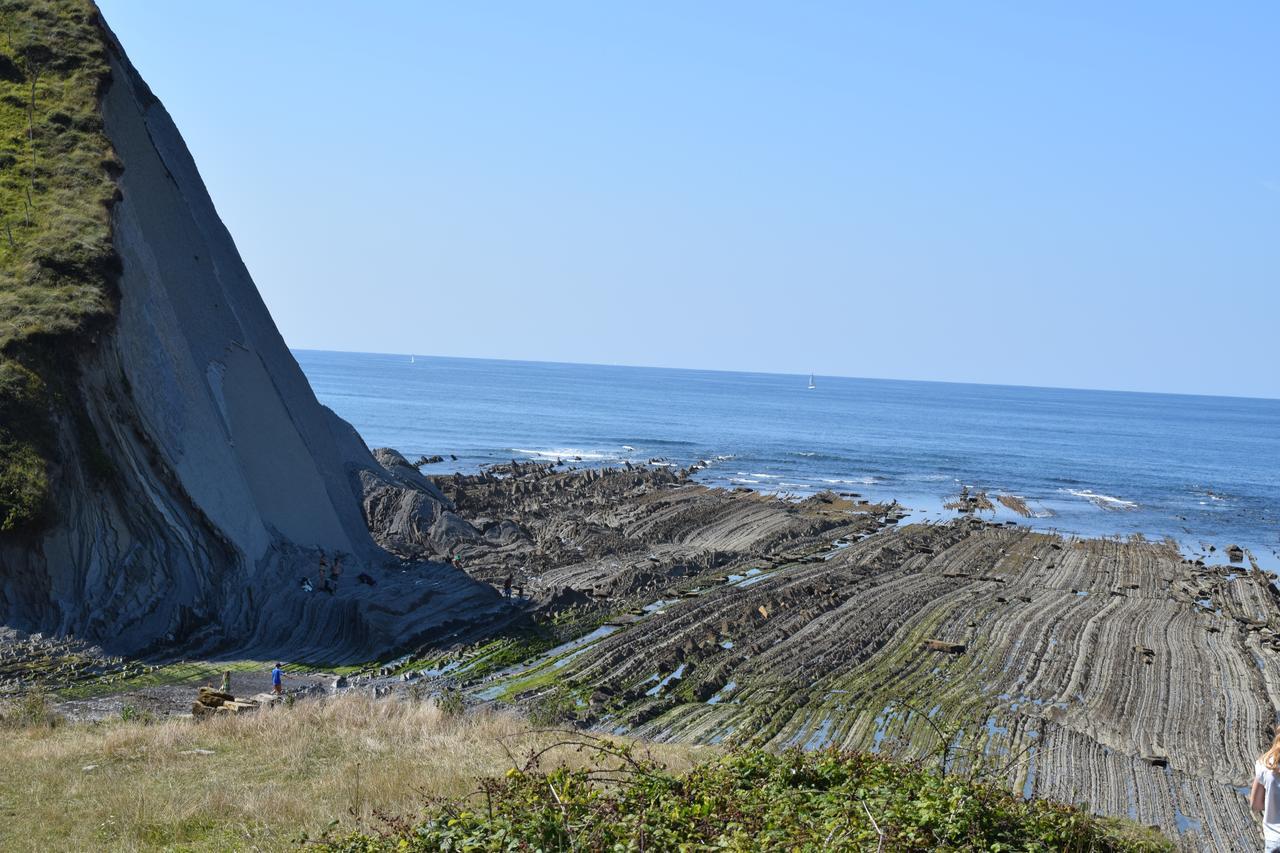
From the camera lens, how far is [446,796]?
39.5 feet

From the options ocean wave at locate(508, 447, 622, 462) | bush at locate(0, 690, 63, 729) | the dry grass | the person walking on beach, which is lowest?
ocean wave at locate(508, 447, 622, 462)

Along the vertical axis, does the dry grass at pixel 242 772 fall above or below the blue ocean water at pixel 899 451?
above

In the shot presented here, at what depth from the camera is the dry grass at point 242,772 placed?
1133 cm

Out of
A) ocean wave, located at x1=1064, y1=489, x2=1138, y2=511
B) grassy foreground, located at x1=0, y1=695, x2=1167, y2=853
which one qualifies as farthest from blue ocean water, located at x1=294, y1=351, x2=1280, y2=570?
grassy foreground, located at x1=0, y1=695, x2=1167, y2=853

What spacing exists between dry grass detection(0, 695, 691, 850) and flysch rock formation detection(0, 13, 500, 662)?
7269 millimetres

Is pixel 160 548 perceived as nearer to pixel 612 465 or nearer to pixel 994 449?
pixel 612 465

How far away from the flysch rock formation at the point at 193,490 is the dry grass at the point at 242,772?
7.27 m

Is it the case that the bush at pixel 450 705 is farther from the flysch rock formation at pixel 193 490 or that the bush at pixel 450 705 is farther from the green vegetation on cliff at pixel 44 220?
the green vegetation on cliff at pixel 44 220

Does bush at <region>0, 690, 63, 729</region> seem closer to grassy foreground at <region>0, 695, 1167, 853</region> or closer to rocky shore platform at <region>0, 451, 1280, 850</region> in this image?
grassy foreground at <region>0, 695, 1167, 853</region>

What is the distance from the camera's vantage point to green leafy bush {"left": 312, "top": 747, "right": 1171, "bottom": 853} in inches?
341

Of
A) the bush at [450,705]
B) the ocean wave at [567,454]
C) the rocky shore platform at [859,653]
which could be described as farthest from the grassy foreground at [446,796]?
the ocean wave at [567,454]

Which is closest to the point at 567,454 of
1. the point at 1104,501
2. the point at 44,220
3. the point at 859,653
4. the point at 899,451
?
the point at 899,451

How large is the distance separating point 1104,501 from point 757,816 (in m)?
71.3

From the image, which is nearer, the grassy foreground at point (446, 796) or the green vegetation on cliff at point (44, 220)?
the grassy foreground at point (446, 796)
